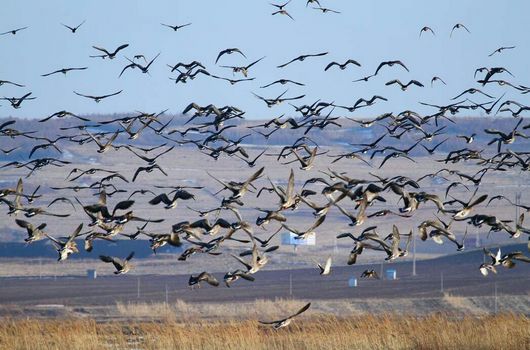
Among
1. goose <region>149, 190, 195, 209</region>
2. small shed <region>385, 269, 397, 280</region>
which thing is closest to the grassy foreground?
goose <region>149, 190, 195, 209</region>

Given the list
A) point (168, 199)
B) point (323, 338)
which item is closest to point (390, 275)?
point (323, 338)

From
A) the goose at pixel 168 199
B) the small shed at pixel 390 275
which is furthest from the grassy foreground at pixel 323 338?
the small shed at pixel 390 275

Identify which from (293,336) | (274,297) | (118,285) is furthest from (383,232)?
(293,336)

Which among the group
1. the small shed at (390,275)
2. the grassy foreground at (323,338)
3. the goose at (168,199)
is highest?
the goose at (168,199)

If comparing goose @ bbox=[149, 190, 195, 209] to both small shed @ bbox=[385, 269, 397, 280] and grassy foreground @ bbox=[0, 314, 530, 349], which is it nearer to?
grassy foreground @ bbox=[0, 314, 530, 349]

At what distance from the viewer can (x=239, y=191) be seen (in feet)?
87.8

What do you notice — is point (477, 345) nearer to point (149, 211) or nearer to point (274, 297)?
point (274, 297)

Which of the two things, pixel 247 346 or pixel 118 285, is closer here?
pixel 247 346

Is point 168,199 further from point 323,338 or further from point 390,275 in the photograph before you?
point 390,275

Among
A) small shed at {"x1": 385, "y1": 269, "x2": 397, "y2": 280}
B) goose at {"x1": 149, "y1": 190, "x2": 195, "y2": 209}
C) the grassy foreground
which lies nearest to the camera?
goose at {"x1": 149, "y1": 190, "x2": 195, "y2": 209}

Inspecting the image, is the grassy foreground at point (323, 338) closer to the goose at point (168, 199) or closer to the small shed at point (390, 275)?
the goose at point (168, 199)

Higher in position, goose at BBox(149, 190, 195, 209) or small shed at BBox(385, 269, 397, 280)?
goose at BBox(149, 190, 195, 209)

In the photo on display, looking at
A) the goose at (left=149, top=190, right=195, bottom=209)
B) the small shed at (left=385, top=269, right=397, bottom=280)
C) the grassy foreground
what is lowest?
the grassy foreground

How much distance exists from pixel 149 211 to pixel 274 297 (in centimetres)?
7226
